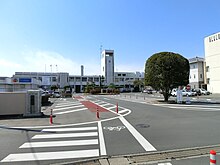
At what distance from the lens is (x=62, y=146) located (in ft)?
22.1

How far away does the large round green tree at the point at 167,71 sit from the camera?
73.5 ft

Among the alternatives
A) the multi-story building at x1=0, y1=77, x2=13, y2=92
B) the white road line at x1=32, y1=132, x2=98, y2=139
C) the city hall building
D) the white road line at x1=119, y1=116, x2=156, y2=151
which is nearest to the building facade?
the white road line at x1=119, y1=116, x2=156, y2=151

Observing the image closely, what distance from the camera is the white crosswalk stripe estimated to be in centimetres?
570

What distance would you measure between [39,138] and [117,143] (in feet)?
12.2

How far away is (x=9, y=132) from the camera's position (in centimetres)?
916

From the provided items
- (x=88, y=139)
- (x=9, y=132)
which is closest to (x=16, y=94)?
(x=9, y=132)

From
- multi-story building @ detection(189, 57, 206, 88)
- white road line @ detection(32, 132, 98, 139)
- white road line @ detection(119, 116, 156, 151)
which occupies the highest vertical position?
multi-story building @ detection(189, 57, 206, 88)

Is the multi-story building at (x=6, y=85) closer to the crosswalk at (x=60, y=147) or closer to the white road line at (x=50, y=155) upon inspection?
the crosswalk at (x=60, y=147)

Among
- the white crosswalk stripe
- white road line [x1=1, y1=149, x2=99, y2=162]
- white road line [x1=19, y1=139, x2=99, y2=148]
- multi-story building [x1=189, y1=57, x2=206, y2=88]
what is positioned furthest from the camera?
multi-story building [x1=189, y1=57, x2=206, y2=88]

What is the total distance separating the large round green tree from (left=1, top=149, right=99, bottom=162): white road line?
1849cm

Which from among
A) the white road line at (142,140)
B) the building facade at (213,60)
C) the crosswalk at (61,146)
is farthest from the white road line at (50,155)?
the building facade at (213,60)

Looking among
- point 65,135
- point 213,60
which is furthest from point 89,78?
point 65,135

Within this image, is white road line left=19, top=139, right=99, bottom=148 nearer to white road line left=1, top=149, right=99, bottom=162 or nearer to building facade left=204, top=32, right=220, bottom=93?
white road line left=1, top=149, right=99, bottom=162

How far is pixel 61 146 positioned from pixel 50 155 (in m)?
0.90
